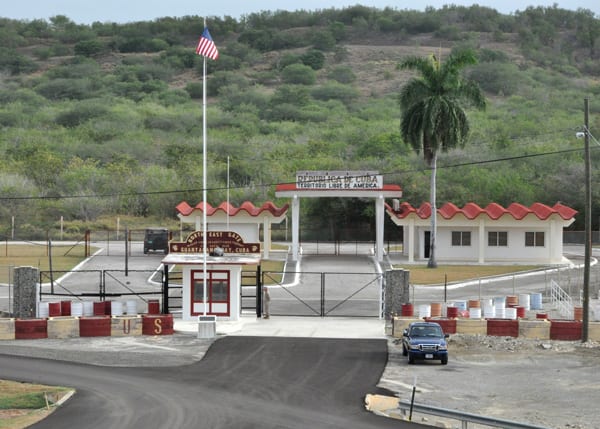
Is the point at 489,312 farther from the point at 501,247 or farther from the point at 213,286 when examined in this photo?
the point at 501,247

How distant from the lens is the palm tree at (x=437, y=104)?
68500 mm

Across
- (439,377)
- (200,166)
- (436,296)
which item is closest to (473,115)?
(200,166)

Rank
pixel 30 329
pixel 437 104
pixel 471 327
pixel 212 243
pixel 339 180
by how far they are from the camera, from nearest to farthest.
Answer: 1. pixel 30 329
2. pixel 471 327
3. pixel 212 243
4. pixel 437 104
5. pixel 339 180

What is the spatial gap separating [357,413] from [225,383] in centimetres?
571

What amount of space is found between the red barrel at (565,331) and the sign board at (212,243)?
13.5 meters

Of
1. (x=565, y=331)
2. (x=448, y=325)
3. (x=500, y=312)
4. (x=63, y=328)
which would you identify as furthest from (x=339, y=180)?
(x=63, y=328)

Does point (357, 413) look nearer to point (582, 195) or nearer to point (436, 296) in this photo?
point (436, 296)

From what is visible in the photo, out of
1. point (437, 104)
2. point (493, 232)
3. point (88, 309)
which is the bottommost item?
point (88, 309)

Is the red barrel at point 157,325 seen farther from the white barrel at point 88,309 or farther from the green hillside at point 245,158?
the green hillside at point 245,158

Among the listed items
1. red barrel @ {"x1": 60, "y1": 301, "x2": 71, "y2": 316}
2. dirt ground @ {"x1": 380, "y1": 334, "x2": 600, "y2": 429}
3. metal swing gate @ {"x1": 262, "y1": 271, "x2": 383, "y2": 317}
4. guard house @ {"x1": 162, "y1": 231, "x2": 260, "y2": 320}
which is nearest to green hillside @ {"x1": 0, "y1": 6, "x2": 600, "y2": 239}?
metal swing gate @ {"x1": 262, "y1": 271, "x2": 383, "y2": 317}

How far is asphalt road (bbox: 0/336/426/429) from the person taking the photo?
2525cm

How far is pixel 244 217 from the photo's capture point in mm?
71438

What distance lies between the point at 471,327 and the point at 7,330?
17.9 meters

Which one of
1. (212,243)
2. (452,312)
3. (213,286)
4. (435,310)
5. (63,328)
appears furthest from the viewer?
(212,243)
